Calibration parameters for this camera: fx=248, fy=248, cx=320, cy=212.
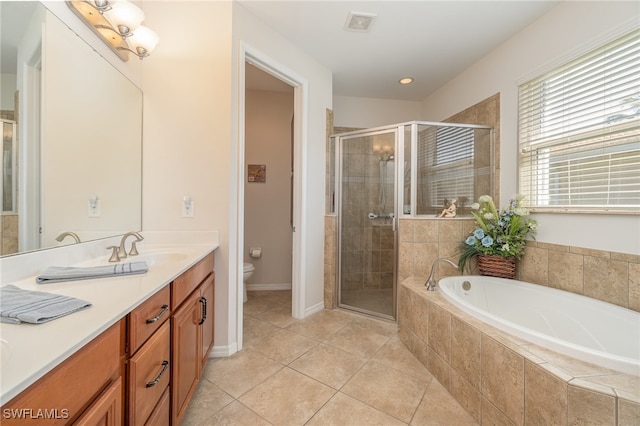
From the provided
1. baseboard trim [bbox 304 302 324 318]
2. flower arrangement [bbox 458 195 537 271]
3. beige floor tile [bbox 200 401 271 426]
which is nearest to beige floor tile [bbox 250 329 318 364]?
baseboard trim [bbox 304 302 324 318]

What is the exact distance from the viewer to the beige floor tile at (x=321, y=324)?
6.96 ft

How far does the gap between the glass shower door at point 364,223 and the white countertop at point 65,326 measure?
5.92 ft

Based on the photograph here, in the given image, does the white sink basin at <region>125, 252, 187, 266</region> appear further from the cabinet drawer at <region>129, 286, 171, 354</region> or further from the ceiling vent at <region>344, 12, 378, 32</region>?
the ceiling vent at <region>344, 12, 378, 32</region>

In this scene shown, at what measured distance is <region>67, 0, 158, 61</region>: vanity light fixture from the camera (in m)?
1.30

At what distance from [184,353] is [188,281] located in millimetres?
331

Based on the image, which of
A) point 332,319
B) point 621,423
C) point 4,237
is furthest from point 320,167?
point 621,423

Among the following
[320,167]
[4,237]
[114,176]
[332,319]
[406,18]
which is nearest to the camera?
[4,237]

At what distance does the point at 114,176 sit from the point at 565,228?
298 centimetres

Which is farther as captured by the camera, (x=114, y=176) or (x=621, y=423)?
(x=114, y=176)

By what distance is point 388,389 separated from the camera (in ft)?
4.86

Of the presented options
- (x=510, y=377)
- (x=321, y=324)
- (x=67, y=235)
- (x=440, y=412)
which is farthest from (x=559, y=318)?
(x=67, y=235)

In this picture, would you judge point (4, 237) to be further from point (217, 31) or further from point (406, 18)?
point (406, 18)

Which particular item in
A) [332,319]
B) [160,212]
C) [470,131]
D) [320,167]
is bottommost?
[332,319]

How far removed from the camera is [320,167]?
2.56 metres
